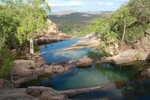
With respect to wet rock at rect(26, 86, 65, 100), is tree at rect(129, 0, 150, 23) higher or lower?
higher

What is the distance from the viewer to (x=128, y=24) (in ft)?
230

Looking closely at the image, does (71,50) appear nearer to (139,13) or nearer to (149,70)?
(139,13)

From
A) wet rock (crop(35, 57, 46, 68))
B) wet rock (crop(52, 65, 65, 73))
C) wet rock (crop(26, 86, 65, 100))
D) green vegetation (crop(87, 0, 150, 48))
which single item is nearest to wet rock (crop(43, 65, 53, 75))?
wet rock (crop(52, 65, 65, 73))

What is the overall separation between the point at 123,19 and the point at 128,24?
2.11 meters

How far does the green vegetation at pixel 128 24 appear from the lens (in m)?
69.1

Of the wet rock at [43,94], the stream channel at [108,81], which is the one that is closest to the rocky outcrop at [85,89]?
the stream channel at [108,81]

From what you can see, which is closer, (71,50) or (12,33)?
(12,33)

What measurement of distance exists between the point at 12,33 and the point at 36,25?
24.4 ft

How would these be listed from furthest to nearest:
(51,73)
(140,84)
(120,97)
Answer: (51,73) < (140,84) < (120,97)

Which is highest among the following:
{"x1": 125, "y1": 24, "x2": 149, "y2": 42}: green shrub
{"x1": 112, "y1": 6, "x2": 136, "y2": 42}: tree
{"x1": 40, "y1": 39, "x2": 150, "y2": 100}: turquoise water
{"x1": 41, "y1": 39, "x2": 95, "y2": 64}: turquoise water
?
{"x1": 112, "y1": 6, "x2": 136, "y2": 42}: tree

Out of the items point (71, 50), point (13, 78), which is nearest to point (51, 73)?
point (13, 78)

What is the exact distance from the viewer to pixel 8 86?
41656mm

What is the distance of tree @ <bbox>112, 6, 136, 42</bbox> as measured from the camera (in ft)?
226

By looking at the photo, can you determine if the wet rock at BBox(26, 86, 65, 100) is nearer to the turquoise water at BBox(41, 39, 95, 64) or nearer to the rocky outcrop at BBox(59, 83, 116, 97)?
the rocky outcrop at BBox(59, 83, 116, 97)
